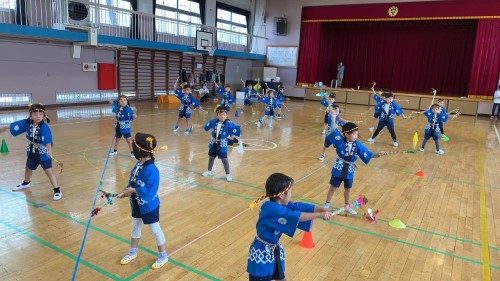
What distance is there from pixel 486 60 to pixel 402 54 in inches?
216

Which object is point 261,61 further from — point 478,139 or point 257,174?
point 257,174

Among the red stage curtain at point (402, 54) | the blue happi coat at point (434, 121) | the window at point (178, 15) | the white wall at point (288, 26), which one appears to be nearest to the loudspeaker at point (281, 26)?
the white wall at point (288, 26)

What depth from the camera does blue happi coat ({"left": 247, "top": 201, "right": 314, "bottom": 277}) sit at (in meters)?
2.74

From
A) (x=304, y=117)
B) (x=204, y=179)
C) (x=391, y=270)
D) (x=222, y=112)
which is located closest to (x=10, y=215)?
(x=204, y=179)

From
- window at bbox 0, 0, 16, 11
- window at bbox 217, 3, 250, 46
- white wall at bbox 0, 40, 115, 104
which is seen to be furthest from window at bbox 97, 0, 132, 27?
window at bbox 217, 3, 250, 46

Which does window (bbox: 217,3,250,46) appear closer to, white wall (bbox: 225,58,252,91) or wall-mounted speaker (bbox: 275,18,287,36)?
white wall (bbox: 225,58,252,91)

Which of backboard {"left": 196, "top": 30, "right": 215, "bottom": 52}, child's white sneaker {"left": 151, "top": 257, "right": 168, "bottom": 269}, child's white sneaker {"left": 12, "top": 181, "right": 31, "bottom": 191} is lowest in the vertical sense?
child's white sneaker {"left": 151, "top": 257, "right": 168, "bottom": 269}

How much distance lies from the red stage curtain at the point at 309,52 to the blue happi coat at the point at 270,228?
23.3 metres

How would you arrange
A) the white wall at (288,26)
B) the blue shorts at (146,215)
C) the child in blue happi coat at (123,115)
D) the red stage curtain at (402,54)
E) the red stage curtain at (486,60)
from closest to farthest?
1. the blue shorts at (146,215)
2. the child in blue happi coat at (123,115)
3. the red stage curtain at (486,60)
4. the red stage curtain at (402,54)
5. the white wall at (288,26)

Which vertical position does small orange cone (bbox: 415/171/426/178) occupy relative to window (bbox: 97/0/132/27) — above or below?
below

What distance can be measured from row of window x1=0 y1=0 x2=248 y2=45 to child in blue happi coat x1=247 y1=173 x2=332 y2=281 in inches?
592

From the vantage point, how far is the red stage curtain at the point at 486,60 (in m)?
19.7

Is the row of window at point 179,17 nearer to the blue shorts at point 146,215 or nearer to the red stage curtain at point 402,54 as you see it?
the red stage curtain at point 402,54

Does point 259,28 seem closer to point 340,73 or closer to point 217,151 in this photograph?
point 340,73
